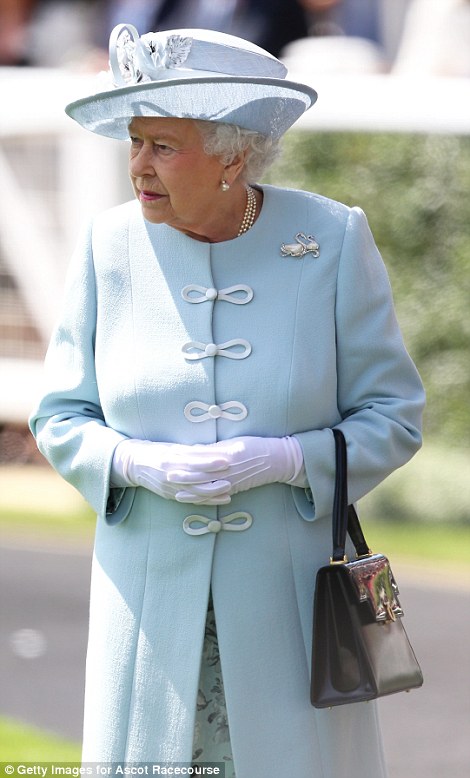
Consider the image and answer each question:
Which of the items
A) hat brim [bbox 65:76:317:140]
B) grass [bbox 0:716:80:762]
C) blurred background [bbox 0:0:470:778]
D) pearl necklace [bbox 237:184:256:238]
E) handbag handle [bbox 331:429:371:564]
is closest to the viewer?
hat brim [bbox 65:76:317:140]

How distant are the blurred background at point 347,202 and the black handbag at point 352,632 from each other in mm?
2333

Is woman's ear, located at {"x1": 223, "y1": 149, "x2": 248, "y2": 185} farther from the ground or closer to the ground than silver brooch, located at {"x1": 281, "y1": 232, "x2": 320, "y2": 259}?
farther from the ground

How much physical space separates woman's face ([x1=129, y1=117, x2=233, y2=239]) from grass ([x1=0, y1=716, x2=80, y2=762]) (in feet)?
8.56

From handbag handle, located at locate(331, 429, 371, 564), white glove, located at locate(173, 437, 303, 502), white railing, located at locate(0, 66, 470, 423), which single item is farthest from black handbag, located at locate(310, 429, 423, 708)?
white railing, located at locate(0, 66, 470, 423)

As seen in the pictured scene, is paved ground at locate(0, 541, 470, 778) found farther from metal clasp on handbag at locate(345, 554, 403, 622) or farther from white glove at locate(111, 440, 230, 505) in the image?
white glove at locate(111, 440, 230, 505)

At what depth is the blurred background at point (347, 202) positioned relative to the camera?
660cm

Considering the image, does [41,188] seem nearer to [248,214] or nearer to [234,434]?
[248,214]

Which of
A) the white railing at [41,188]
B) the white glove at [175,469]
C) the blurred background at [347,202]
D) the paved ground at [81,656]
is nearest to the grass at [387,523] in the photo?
the blurred background at [347,202]

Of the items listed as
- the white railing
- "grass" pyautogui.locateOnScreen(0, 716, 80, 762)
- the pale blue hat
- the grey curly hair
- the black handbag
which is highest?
the white railing

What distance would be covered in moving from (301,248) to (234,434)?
0.43 meters

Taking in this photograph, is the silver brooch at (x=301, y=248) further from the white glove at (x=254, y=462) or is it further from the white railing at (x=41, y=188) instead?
the white railing at (x=41, y=188)

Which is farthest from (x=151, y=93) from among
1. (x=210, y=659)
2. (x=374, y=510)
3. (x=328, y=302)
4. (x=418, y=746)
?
(x=374, y=510)

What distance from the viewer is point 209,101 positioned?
294cm

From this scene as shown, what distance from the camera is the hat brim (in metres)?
2.91
